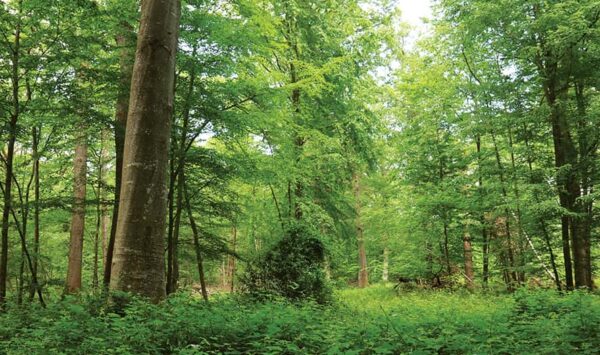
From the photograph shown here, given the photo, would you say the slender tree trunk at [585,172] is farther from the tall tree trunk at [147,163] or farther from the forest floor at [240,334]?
the tall tree trunk at [147,163]

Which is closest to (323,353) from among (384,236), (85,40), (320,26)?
(85,40)

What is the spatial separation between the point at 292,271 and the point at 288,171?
283 centimetres

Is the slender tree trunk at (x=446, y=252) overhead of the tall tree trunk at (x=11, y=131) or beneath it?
beneath

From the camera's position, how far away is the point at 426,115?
15602 mm

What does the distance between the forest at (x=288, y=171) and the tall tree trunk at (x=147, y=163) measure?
0.02 m

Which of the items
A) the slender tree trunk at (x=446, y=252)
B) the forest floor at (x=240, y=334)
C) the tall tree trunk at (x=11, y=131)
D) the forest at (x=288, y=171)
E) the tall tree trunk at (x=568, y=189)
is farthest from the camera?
the slender tree trunk at (x=446, y=252)

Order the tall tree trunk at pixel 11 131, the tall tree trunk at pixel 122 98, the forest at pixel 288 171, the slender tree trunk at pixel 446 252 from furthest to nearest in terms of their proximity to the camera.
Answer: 1. the slender tree trunk at pixel 446 252
2. the tall tree trunk at pixel 122 98
3. the tall tree trunk at pixel 11 131
4. the forest at pixel 288 171

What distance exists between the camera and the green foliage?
10031 millimetres

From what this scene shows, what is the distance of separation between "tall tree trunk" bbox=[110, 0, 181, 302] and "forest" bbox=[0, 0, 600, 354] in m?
0.02

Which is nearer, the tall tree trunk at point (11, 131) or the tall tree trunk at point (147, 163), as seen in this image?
the tall tree trunk at point (147, 163)

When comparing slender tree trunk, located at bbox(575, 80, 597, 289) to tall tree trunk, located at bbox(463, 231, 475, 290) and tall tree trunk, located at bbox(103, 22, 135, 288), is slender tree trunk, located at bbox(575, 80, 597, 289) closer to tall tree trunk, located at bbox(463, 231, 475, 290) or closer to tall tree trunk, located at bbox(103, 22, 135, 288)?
tall tree trunk, located at bbox(463, 231, 475, 290)

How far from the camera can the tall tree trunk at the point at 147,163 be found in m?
4.49

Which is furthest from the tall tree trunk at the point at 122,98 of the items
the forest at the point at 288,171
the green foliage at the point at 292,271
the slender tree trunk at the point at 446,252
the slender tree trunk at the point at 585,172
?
the slender tree trunk at the point at 446,252

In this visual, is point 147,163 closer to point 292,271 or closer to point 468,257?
point 292,271
